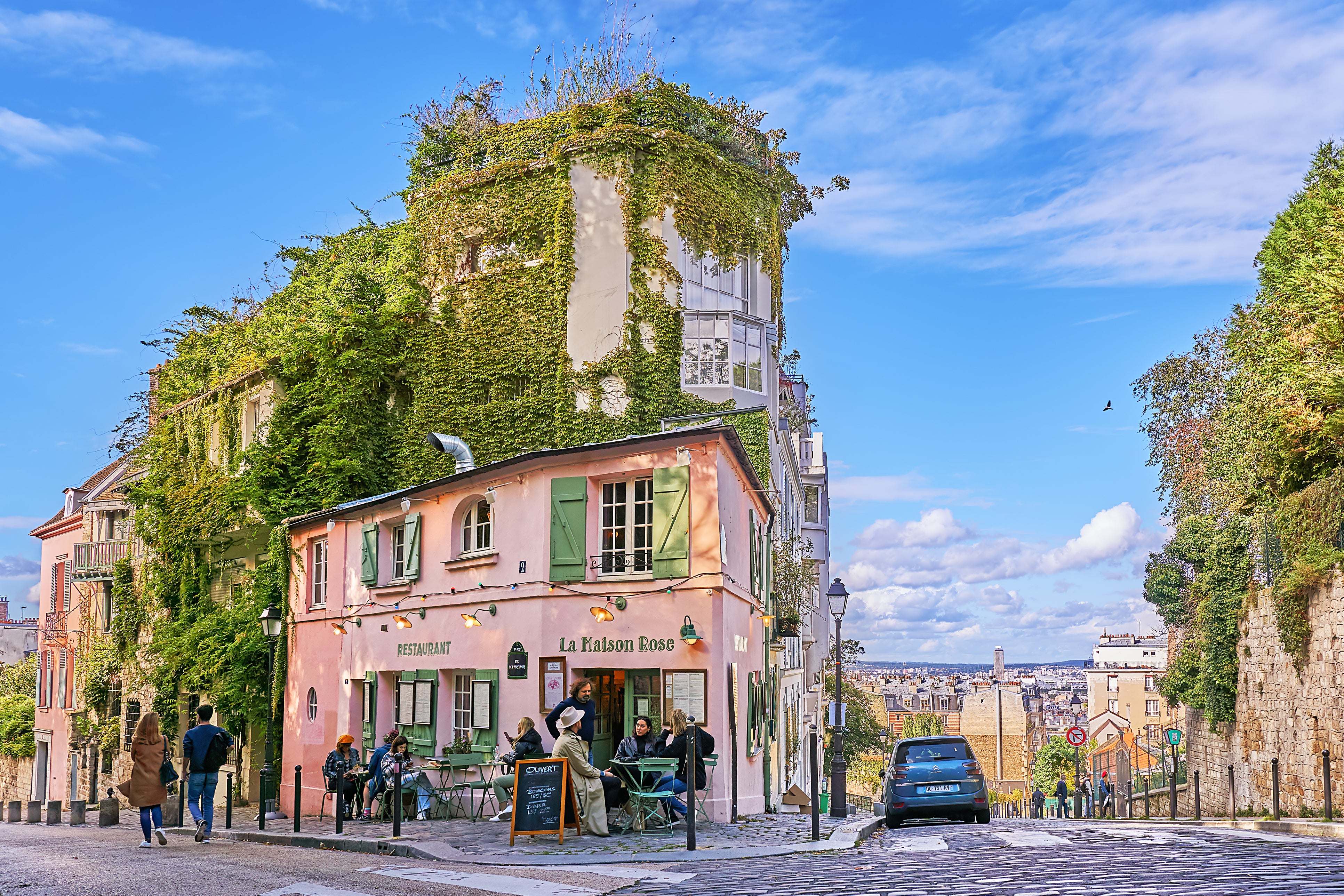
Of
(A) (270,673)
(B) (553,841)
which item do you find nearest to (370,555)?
(A) (270,673)

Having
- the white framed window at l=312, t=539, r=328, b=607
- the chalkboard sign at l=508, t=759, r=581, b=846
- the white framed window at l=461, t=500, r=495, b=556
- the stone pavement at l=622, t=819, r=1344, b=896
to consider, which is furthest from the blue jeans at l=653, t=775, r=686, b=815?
the white framed window at l=312, t=539, r=328, b=607

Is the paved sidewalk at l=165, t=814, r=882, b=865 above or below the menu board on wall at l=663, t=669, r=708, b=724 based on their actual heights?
below

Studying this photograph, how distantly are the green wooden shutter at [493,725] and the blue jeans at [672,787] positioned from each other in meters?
4.02

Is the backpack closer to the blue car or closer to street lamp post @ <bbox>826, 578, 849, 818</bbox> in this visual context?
street lamp post @ <bbox>826, 578, 849, 818</bbox>

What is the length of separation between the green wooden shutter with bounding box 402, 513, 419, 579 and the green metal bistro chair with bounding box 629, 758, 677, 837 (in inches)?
272

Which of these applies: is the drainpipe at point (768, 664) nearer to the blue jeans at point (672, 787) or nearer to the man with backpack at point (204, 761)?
the blue jeans at point (672, 787)

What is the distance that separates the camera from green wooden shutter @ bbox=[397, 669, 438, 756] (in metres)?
19.0

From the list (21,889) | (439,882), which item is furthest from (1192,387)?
(21,889)

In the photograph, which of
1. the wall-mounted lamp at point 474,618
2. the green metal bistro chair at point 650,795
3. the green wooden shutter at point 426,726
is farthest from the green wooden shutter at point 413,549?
the green metal bistro chair at point 650,795

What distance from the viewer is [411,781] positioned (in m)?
17.2

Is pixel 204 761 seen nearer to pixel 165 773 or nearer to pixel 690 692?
pixel 165 773

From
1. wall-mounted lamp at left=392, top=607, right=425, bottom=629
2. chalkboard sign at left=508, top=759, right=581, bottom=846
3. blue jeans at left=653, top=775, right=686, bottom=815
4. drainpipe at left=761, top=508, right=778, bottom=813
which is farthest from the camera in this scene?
drainpipe at left=761, top=508, right=778, bottom=813

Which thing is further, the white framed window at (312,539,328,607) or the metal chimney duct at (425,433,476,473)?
the metal chimney duct at (425,433,476,473)

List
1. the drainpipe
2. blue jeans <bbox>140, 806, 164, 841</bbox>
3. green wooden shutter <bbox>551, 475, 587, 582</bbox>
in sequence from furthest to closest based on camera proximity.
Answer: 1. the drainpipe
2. green wooden shutter <bbox>551, 475, 587, 582</bbox>
3. blue jeans <bbox>140, 806, 164, 841</bbox>
